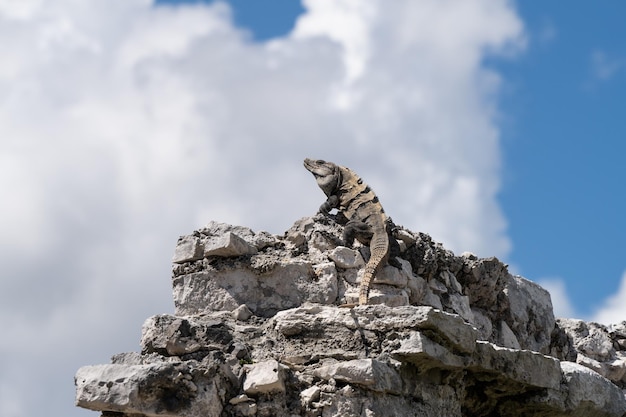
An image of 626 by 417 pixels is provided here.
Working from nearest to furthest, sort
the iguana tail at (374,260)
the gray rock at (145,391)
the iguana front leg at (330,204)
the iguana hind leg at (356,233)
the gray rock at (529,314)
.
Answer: the gray rock at (145,391), the iguana tail at (374,260), the iguana hind leg at (356,233), the iguana front leg at (330,204), the gray rock at (529,314)

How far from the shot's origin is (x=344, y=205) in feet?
33.3

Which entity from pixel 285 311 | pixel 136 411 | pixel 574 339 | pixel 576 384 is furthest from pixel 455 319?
pixel 574 339

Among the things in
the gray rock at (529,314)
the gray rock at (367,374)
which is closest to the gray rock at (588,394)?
the gray rock at (529,314)

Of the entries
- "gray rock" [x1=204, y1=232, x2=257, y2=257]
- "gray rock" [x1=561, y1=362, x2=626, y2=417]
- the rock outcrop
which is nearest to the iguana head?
the rock outcrop

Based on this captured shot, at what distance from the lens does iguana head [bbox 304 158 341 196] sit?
10500 millimetres

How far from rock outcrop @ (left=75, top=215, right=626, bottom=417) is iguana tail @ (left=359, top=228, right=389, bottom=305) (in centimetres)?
9

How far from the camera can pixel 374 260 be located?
8.96m

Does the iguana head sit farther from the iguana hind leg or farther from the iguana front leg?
the iguana hind leg

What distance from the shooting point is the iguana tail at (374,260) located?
28.5 ft

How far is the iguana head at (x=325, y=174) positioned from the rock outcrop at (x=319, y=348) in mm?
980

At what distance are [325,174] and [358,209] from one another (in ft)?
3.36

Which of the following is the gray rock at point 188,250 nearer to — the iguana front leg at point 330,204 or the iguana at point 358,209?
the iguana at point 358,209

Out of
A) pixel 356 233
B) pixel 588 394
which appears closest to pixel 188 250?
pixel 356 233

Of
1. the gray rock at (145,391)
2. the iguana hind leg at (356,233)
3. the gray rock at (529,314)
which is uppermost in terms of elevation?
the gray rock at (529,314)
